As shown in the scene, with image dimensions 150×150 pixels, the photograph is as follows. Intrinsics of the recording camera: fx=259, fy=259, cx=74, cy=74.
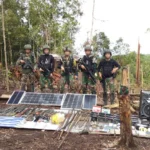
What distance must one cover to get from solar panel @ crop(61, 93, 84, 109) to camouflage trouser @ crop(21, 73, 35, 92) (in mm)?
1646

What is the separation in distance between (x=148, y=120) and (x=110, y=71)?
6.76 ft

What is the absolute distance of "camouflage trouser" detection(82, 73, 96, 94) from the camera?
315 inches

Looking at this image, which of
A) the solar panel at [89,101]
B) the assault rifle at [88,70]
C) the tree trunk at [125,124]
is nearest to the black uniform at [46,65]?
the assault rifle at [88,70]

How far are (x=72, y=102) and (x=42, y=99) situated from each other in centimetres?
99

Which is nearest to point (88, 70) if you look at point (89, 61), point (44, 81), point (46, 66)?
point (89, 61)

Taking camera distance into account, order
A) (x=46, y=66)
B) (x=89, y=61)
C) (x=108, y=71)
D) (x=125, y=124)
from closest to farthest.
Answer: (x=125, y=124) < (x=108, y=71) < (x=89, y=61) < (x=46, y=66)

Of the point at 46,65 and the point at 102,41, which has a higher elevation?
the point at 102,41

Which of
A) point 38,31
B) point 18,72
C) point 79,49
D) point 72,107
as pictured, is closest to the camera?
point 72,107

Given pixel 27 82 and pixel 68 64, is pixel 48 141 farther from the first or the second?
pixel 27 82

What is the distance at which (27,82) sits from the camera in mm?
8633

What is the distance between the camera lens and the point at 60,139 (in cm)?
480

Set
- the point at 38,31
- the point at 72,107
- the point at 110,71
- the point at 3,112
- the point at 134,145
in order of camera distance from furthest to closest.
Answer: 1. the point at 38,31
2. the point at 110,71
3. the point at 72,107
4. the point at 3,112
5. the point at 134,145

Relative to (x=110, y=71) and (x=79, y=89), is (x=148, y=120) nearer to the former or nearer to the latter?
(x=110, y=71)

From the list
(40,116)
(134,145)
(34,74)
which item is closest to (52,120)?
(40,116)
